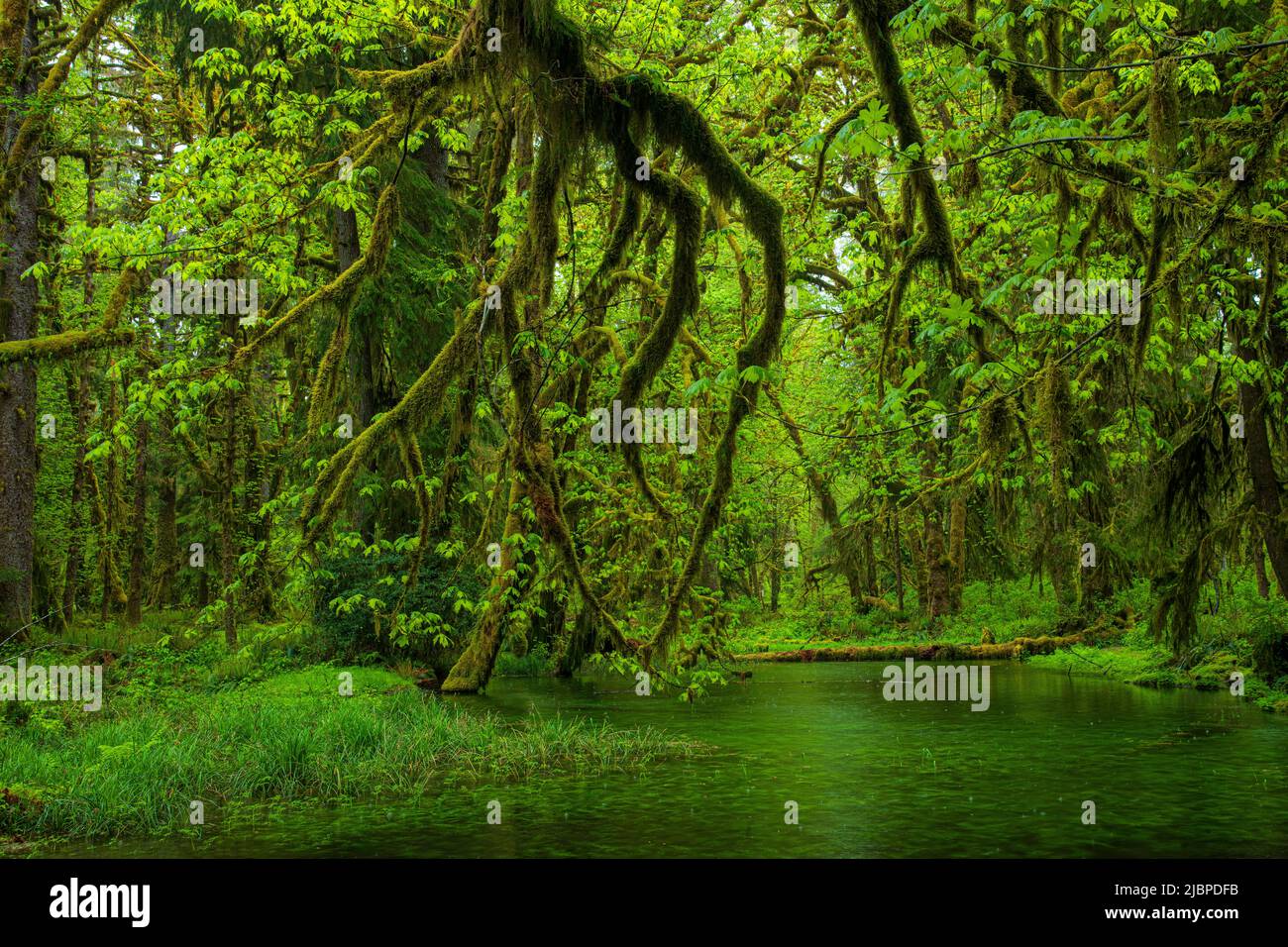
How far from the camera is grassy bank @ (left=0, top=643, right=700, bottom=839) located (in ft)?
24.3

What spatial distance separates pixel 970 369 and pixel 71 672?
12.4m

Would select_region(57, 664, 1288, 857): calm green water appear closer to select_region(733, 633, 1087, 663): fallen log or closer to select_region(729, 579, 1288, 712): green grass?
select_region(729, 579, 1288, 712): green grass

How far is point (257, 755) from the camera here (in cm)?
882

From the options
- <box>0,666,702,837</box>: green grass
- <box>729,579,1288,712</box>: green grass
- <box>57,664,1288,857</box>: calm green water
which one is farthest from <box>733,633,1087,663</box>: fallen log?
<box>0,666,702,837</box>: green grass

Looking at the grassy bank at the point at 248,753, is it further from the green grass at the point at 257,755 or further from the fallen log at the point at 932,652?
the fallen log at the point at 932,652

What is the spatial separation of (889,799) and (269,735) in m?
5.45

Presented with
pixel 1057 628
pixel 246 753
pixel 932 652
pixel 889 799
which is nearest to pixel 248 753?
pixel 246 753

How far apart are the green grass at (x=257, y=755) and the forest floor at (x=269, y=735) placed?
0.05 ft

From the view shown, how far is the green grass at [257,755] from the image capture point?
7.38 meters

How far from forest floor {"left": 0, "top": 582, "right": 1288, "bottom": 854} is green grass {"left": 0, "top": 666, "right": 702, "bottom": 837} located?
2cm

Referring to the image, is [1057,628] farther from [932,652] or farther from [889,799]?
[889,799]

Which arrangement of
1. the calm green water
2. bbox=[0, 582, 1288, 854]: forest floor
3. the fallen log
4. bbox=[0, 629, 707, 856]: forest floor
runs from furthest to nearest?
1. the fallen log
2. bbox=[0, 582, 1288, 854]: forest floor
3. bbox=[0, 629, 707, 856]: forest floor
4. the calm green water
